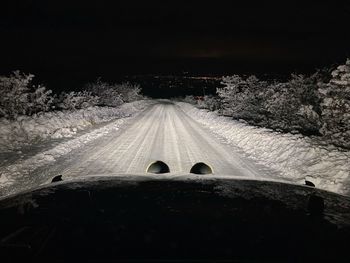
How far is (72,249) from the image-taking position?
1.97 metres

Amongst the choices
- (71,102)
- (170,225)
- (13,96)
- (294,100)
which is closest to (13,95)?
(13,96)

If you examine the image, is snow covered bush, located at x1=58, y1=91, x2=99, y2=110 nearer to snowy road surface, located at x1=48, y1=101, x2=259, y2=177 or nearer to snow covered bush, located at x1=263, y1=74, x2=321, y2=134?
snowy road surface, located at x1=48, y1=101, x2=259, y2=177

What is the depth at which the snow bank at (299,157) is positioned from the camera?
10.0 m

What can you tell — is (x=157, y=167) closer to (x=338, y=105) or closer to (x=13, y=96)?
(x=338, y=105)

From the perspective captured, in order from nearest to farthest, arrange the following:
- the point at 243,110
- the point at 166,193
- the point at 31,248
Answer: the point at 31,248
the point at 166,193
the point at 243,110

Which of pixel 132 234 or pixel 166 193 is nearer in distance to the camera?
pixel 132 234

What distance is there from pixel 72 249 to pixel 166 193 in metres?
1.67

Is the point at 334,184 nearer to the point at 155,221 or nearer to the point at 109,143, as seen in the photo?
the point at 155,221

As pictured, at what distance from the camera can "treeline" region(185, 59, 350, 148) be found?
16.2m

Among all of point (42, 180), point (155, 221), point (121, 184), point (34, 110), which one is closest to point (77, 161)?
point (42, 180)

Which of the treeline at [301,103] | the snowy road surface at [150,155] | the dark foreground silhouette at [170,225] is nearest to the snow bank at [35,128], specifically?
the snowy road surface at [150,155]

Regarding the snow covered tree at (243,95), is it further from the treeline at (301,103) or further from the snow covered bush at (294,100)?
the snow covered bush at (294,100)

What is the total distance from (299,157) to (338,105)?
5.55 metres

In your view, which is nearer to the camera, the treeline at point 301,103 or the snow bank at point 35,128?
the snow bank at point 35,128
